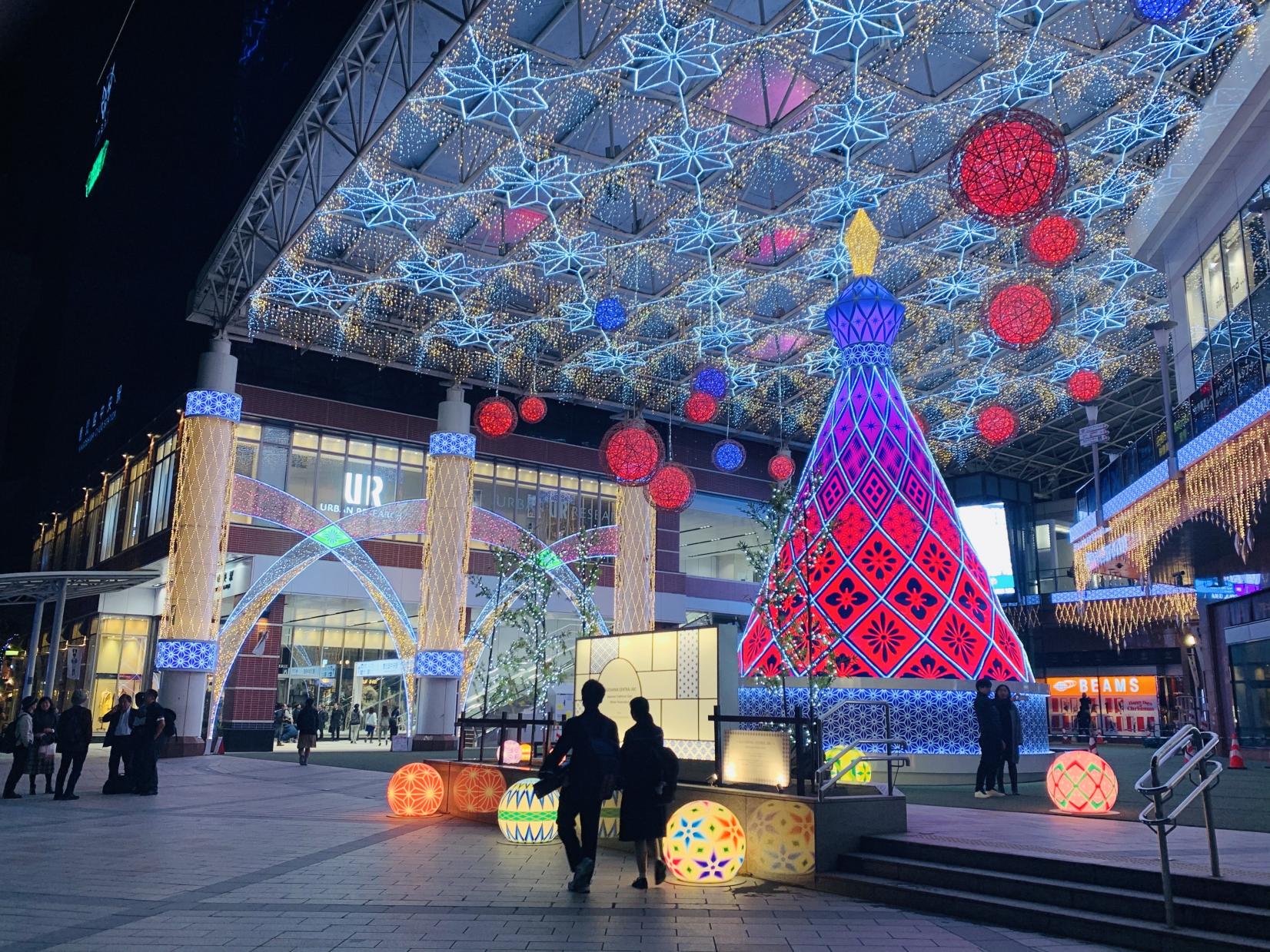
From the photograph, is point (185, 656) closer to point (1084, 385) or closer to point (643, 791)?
point (643, 791)

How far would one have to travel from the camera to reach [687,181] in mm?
20609

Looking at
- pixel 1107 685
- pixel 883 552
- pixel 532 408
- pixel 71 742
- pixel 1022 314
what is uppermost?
pixel 532 408

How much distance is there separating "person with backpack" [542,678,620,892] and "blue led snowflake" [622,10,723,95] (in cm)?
1223

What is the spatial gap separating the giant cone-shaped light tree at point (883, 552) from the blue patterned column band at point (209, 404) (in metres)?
15.1

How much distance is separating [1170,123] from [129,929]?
2028 cm

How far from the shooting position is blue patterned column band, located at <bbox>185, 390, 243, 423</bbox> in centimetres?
2480

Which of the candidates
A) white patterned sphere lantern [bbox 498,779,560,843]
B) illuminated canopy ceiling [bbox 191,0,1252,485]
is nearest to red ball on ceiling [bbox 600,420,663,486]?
illuminated canopy ceiling [bbox 191,0,1252,485]

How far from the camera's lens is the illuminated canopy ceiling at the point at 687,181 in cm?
1656

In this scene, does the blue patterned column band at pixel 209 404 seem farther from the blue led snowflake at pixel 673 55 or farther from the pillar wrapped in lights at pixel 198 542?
the blue led snowflake at pixel 673 55

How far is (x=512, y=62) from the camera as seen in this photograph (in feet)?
55.5

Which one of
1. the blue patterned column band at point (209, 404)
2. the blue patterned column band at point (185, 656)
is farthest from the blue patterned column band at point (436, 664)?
the blue patterned column band at point (209, 404)

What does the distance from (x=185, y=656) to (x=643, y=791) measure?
19.0 meters

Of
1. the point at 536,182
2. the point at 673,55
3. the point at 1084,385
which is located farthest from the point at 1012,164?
the point at 1084,385

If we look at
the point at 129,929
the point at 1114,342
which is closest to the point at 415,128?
the point at 129,929
